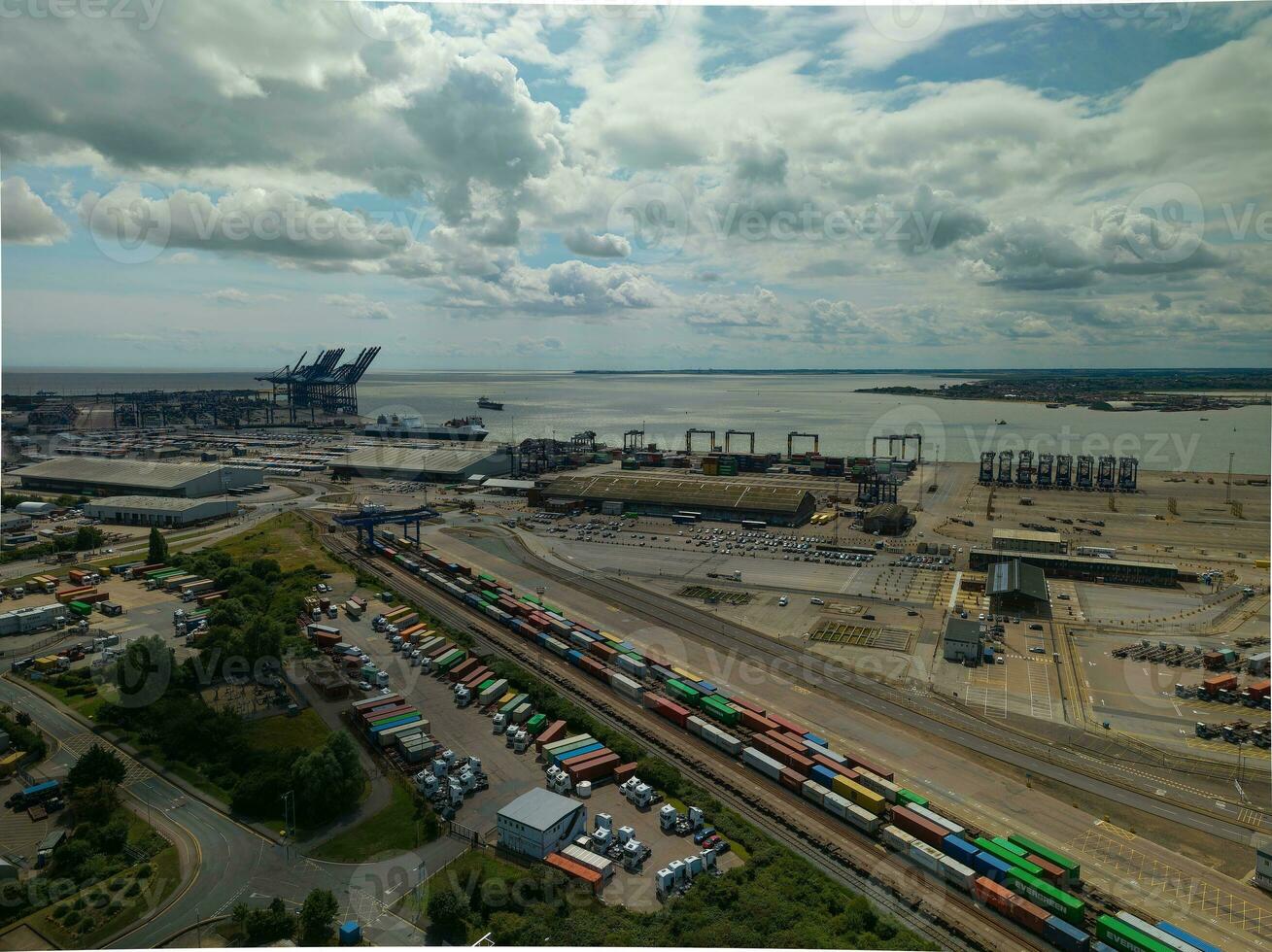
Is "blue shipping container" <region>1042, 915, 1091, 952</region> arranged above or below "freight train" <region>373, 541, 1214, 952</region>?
below

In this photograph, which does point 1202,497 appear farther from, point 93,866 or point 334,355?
point 334,355

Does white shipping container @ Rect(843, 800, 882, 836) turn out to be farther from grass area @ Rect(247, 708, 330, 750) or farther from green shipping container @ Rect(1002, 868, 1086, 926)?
grass area @ Rect(247, 708, 330, 750)

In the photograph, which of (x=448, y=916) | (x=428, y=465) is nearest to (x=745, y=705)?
(x=448, y=916)

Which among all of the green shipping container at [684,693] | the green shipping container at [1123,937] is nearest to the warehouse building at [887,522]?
the green shipping container at [684,693]

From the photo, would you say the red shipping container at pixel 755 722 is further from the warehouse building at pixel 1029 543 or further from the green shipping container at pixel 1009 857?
the warehouse building at pixel 1029 543

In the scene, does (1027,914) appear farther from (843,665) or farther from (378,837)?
(378,837)

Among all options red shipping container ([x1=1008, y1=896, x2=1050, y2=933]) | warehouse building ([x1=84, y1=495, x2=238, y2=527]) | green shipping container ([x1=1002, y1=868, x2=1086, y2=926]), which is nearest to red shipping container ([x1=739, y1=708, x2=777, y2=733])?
green shipping container ([x1=1002, y1=868, x2=1086, y2=926])

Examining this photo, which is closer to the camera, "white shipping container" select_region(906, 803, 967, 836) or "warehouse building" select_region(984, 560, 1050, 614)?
"white shipping container" select_region(906, 803, 967, 836)
